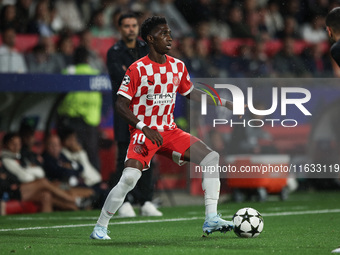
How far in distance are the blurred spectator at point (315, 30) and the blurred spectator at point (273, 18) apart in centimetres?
63

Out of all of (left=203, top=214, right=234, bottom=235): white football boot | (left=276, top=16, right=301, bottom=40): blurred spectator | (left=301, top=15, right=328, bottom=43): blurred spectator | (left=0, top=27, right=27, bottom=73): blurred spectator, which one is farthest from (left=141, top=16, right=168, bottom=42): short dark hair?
(left=301, top=15, right=328, bottom=43): blurred spectator

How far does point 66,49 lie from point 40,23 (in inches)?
70.7

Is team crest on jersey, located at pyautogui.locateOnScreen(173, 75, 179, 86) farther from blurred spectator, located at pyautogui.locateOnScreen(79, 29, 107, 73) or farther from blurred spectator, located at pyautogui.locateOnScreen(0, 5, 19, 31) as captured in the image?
blurred spectator, located at pyautogui.locateOnScreen(0, 5, 19, 31)

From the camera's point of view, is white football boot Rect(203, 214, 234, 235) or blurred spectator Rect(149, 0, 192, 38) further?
blurred spectator Rect(149, 0, 192, 38)

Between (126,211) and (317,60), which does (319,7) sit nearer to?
(317,60)

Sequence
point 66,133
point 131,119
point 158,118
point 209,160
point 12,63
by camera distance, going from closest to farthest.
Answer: point 131,119 → point 209,160 → point 158,118 → point 12,63 → point 66,133

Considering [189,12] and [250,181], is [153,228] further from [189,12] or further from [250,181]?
[189,12]

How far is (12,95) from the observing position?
12930mm

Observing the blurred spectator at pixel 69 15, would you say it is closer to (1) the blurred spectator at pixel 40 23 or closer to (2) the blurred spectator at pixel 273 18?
(1) the blurred spectator at pixel 40 23

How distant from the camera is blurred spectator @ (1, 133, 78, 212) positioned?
1113 centimetres

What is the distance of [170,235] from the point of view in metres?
7.58

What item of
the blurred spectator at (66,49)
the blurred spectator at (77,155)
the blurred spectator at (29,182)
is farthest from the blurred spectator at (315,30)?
the blurred spectator at (29,182)

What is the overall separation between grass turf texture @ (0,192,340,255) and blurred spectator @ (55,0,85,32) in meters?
5.50

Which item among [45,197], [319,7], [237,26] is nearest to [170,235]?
[45,197]
